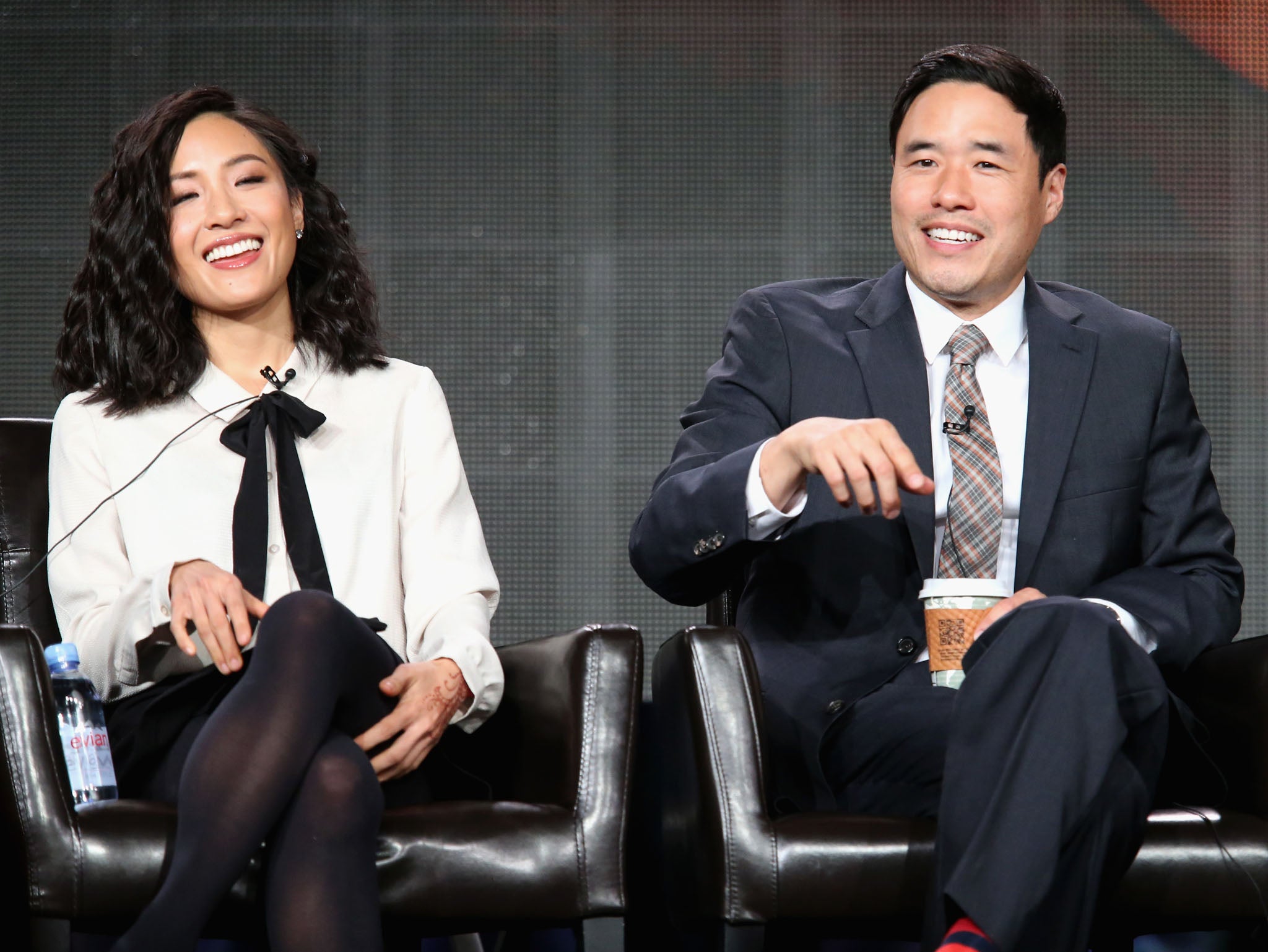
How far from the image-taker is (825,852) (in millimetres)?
1703

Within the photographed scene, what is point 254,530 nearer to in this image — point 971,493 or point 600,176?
point 971,493

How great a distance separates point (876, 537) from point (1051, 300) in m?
0.52

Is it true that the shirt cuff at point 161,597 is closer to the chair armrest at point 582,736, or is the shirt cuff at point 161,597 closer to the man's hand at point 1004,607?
the chair armrest at point 582,736

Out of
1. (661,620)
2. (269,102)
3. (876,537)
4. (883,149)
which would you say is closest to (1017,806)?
(876,537)

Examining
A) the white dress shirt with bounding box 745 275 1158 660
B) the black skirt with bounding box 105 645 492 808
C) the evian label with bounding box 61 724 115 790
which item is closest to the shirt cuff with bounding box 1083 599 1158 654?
the white dress shirt with bounding box 745 275 1158 660

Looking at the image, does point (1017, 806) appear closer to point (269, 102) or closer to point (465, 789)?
point (465, 789)

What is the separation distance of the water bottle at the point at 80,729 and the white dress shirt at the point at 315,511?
25mm

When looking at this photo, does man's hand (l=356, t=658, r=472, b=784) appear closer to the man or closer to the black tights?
the black tights

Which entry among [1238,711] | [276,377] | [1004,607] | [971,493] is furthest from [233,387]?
[1238,711]

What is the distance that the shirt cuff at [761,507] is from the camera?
1801 mm

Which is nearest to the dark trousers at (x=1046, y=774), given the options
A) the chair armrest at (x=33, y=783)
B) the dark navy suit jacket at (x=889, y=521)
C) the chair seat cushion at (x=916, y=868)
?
the chair seat cushion at (x=916, y=868)

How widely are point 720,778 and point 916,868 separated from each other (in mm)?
244

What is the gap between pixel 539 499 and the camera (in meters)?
3.73

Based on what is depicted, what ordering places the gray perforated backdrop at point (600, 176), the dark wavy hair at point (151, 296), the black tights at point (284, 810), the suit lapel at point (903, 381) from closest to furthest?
the black tights at point (284, 810) → the suit lapel at point (903, 381) → the dark wavy hair at point (151, 296) → the gray perforated backdrop at point (600, 176)
